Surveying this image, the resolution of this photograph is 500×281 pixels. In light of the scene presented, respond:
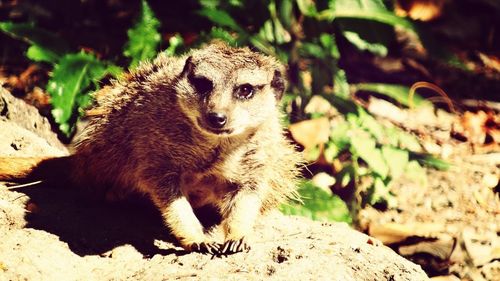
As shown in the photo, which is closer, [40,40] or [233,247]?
[233,247]

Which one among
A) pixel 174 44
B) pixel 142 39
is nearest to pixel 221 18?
pixel 174 44

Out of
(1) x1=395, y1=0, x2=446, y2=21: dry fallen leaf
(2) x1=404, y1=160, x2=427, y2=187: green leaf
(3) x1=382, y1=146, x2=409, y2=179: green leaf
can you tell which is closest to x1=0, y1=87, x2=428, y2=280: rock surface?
(3) x1=382, y1=146, x2=409, y2=179: green leaf

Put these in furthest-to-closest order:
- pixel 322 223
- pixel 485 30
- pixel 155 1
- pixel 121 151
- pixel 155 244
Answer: pixel 485 30 → pixel 155 1 → pixel 322 223 → pixel 121 151 → pixel 155 244

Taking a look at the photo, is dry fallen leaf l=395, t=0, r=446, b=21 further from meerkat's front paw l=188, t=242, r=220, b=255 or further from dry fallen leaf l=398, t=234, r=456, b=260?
meerkat's front paw l=188, t=242, r=220, b=255

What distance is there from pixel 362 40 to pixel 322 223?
196 centimetres

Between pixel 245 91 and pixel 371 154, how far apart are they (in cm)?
137

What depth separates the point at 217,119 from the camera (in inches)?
98.3

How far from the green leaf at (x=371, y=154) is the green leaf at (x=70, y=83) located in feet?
5.52

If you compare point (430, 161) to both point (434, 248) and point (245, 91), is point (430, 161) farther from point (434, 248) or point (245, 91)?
point (245, 91)

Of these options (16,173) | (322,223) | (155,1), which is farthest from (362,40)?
(16,173)

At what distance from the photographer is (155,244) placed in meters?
2.75

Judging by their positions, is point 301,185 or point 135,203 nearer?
point 135,203

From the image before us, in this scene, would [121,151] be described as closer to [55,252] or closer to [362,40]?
[55,252]

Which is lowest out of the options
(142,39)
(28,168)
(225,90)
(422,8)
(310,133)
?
(310,133)
